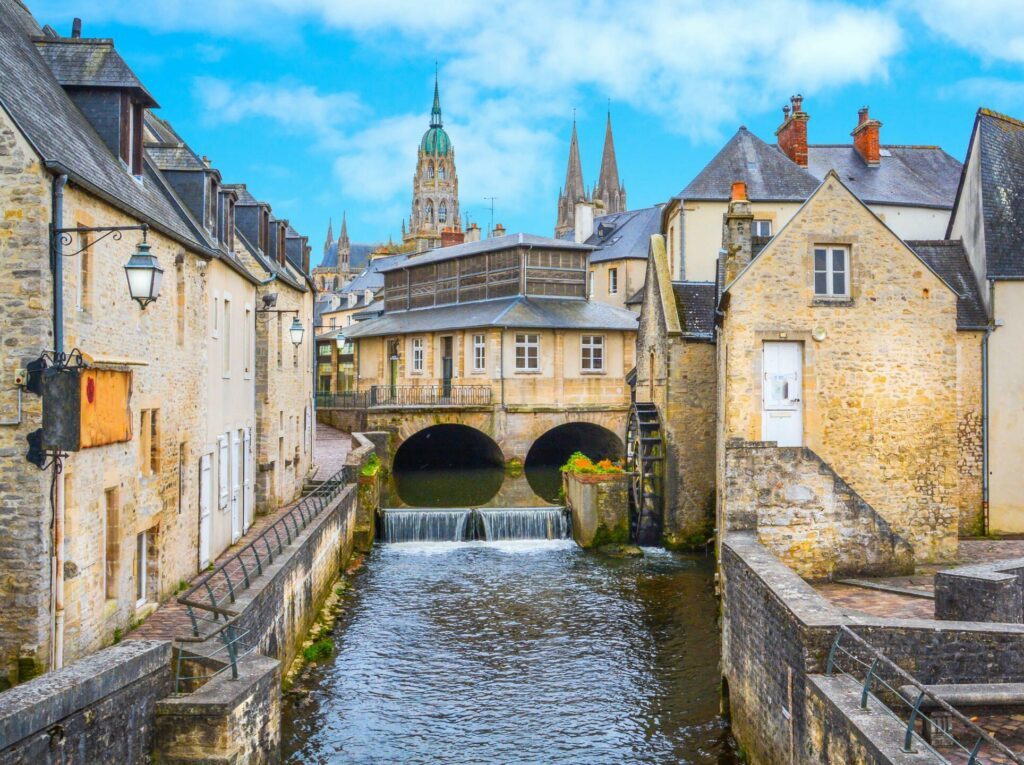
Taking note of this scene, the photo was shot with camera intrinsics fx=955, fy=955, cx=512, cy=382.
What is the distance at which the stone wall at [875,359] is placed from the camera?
580 inches

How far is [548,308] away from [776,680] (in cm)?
2694

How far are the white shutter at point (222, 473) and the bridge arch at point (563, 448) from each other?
52.5 feet

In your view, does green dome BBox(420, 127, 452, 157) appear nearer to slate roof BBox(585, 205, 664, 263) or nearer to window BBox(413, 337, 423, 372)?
slate roof BBox(585, 205, 664, 263)

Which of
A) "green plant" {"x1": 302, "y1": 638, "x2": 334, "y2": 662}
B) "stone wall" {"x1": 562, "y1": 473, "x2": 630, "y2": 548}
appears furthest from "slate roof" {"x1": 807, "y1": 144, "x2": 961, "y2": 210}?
"green plant" {"x1": 302, "y1": 638, "x2": 334, "y2": 662}

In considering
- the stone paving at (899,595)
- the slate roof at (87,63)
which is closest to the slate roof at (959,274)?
the stone paving at (899,595)

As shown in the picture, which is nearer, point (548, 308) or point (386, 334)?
point (548, 308)

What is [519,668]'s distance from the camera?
43.7 ft

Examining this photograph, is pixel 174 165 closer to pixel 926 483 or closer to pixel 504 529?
pixel 504 529

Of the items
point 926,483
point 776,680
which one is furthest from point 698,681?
point 926,483

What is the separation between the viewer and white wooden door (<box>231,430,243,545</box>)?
670 inches

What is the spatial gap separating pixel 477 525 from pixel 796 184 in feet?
45.7

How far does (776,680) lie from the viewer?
8.94 m

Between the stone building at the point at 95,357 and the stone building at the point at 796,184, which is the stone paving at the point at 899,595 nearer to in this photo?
the stone building at the point at 95,357

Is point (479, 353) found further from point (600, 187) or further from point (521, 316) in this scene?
point (600, 187)
